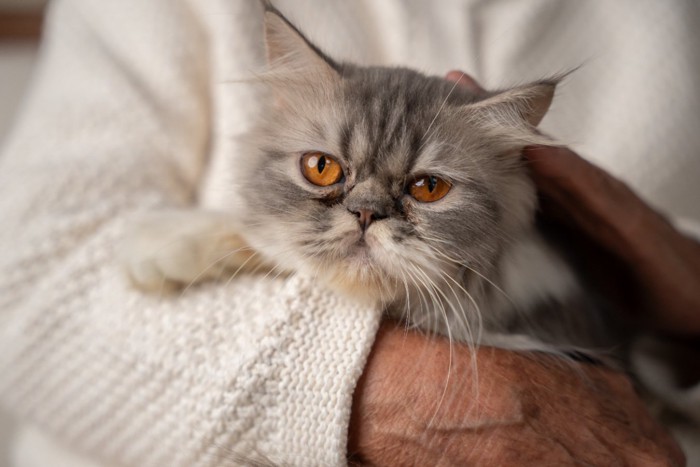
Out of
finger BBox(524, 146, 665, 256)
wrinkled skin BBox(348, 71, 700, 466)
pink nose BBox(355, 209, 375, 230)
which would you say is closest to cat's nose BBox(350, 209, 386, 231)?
pink nose BBox(355, 209, 375, 230)

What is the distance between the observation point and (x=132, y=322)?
1.01m

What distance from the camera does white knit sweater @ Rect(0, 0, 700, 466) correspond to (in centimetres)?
93

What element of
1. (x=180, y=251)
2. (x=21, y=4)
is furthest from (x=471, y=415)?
(x=21, y=4)

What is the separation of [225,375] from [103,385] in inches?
10.3

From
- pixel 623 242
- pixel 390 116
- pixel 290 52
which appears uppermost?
pixel 290 52

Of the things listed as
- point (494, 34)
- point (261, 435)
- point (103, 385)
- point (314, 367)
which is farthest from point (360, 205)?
point (494, 34)

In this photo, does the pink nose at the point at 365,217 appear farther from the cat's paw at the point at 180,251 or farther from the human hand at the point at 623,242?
the human hand at the point at 623,242

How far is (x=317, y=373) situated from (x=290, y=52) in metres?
0.63

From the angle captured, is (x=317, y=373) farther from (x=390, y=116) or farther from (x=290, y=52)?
(x=290, y=52)

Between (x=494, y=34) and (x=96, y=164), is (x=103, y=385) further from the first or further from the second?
(x=494, y=34)

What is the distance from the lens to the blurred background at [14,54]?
2049 mm

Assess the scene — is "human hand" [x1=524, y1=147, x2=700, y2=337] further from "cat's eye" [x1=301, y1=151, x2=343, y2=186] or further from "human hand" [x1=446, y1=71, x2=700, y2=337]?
"cat's eye" [x1=301, y1=151, x2=343, y2=186]

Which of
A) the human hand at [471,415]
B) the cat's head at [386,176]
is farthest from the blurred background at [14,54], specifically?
the human hand at [471,415]

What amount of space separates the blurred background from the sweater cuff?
169 centimetres
